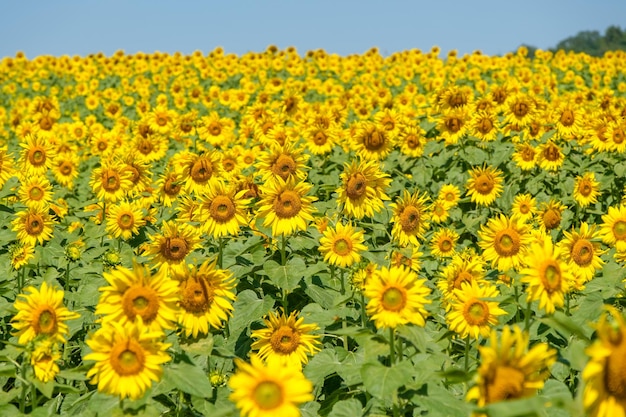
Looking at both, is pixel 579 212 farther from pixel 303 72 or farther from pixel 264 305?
pixel 303 72

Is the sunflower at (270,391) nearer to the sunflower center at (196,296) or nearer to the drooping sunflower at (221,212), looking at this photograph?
the sunflower center at (196,296)

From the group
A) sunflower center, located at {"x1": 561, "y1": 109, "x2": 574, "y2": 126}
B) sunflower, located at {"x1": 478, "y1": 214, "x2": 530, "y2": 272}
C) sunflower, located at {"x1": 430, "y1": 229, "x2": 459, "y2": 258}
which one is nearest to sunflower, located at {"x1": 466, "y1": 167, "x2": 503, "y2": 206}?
sunflower, located at {"x1": 430, "y1": 229, "x2": 459, "y2": 258}

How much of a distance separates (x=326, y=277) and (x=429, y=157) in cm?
517

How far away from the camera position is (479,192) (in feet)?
26.0

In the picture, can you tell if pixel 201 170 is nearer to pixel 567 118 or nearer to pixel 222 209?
pixel 222 209

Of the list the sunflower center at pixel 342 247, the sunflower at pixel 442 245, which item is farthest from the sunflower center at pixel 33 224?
the sunflower at pixel 442 245

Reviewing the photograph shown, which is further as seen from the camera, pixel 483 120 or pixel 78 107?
pixel 78 107

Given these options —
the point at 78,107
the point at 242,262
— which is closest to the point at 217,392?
the point at 242,262

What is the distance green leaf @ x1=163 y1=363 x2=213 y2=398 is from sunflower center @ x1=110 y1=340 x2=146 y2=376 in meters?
0.20

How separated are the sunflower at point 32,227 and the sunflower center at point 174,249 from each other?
1.89 m

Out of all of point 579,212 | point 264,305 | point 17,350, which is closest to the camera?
point 17,350

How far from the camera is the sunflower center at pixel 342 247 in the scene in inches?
188

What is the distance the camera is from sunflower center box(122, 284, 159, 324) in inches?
121

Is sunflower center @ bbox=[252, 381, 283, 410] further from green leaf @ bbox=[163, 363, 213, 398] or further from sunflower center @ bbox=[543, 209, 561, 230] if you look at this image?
sunflower center @ bbox=[543, 209, 561, 230]
